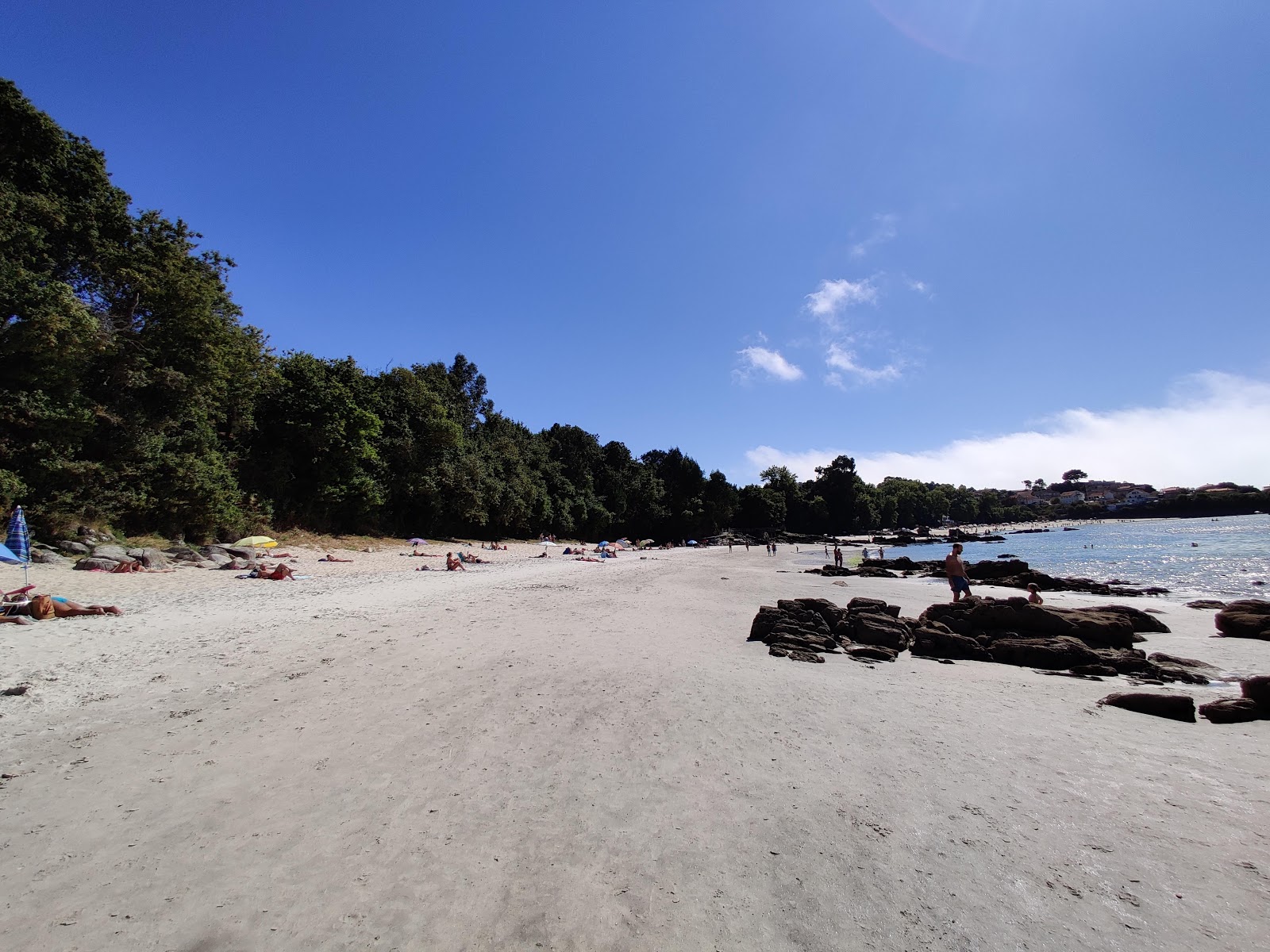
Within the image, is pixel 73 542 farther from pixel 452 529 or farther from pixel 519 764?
pixel 452 529

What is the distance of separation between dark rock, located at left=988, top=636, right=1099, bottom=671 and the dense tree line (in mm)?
31062

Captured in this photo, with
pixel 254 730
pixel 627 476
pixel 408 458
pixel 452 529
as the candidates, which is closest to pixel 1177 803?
pixel 254 730

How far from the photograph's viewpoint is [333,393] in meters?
35.4

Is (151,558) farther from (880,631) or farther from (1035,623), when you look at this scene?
(1035,623)

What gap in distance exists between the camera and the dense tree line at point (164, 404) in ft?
62.9

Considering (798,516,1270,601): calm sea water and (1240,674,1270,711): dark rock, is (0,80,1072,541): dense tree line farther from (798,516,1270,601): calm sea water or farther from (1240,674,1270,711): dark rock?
(798,516,1270,601): calm sea water

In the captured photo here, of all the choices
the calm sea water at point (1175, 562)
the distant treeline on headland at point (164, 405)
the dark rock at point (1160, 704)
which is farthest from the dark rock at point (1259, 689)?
the distant treeline on headland at point (164, 405)

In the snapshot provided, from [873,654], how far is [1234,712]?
17.0ft

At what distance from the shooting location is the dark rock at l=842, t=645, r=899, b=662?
1109cm

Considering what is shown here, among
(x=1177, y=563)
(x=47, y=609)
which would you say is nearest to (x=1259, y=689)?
(x=47, y=609)

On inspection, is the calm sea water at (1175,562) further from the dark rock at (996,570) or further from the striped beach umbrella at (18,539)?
the striped beach umbrella at (18,539)

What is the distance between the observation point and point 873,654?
11203mm

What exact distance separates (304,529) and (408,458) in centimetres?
1179

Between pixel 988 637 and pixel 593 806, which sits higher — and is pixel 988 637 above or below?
below
